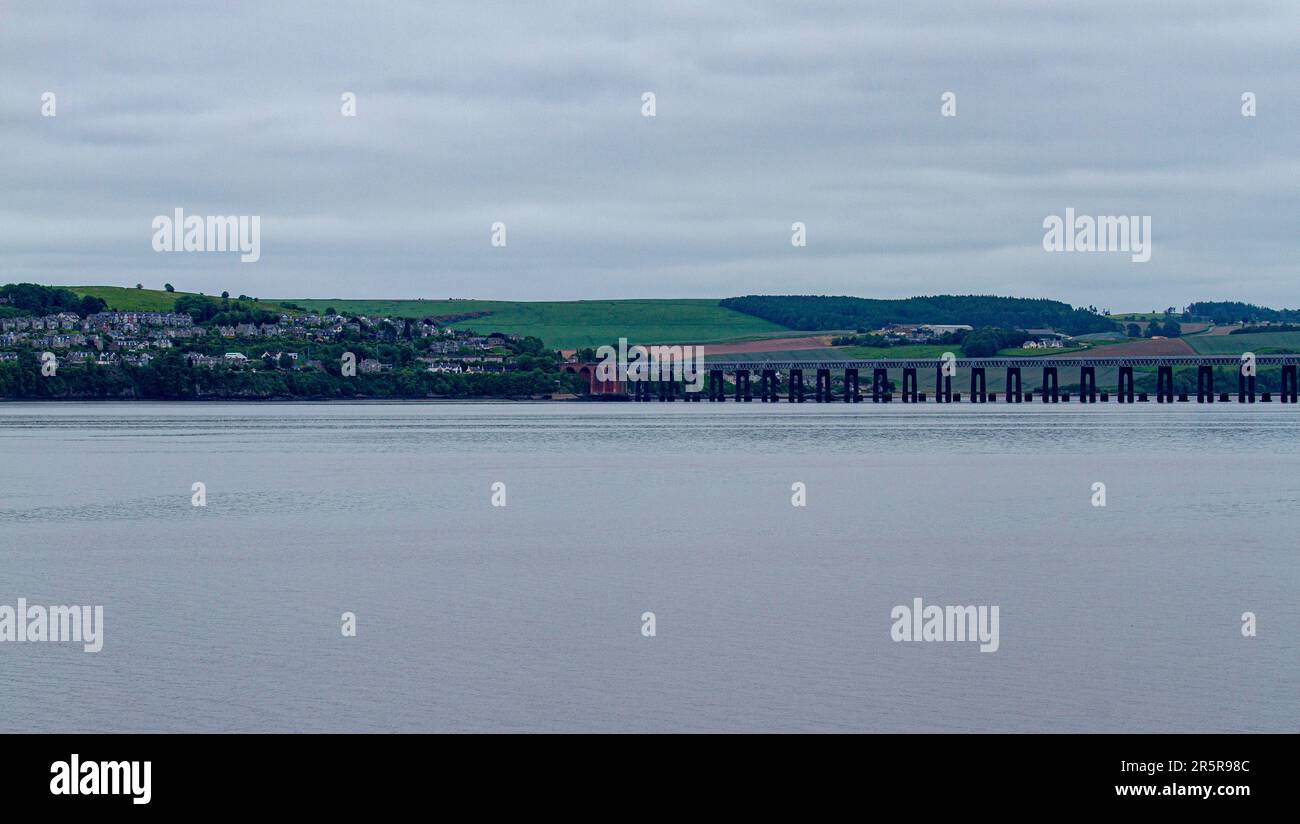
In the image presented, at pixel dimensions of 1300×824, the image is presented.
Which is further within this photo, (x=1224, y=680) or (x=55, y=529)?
(x=55, y=529)

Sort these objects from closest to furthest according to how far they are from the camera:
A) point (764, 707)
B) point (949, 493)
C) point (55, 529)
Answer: point (764, 707) < point (55, 529) < point (949, 493)
